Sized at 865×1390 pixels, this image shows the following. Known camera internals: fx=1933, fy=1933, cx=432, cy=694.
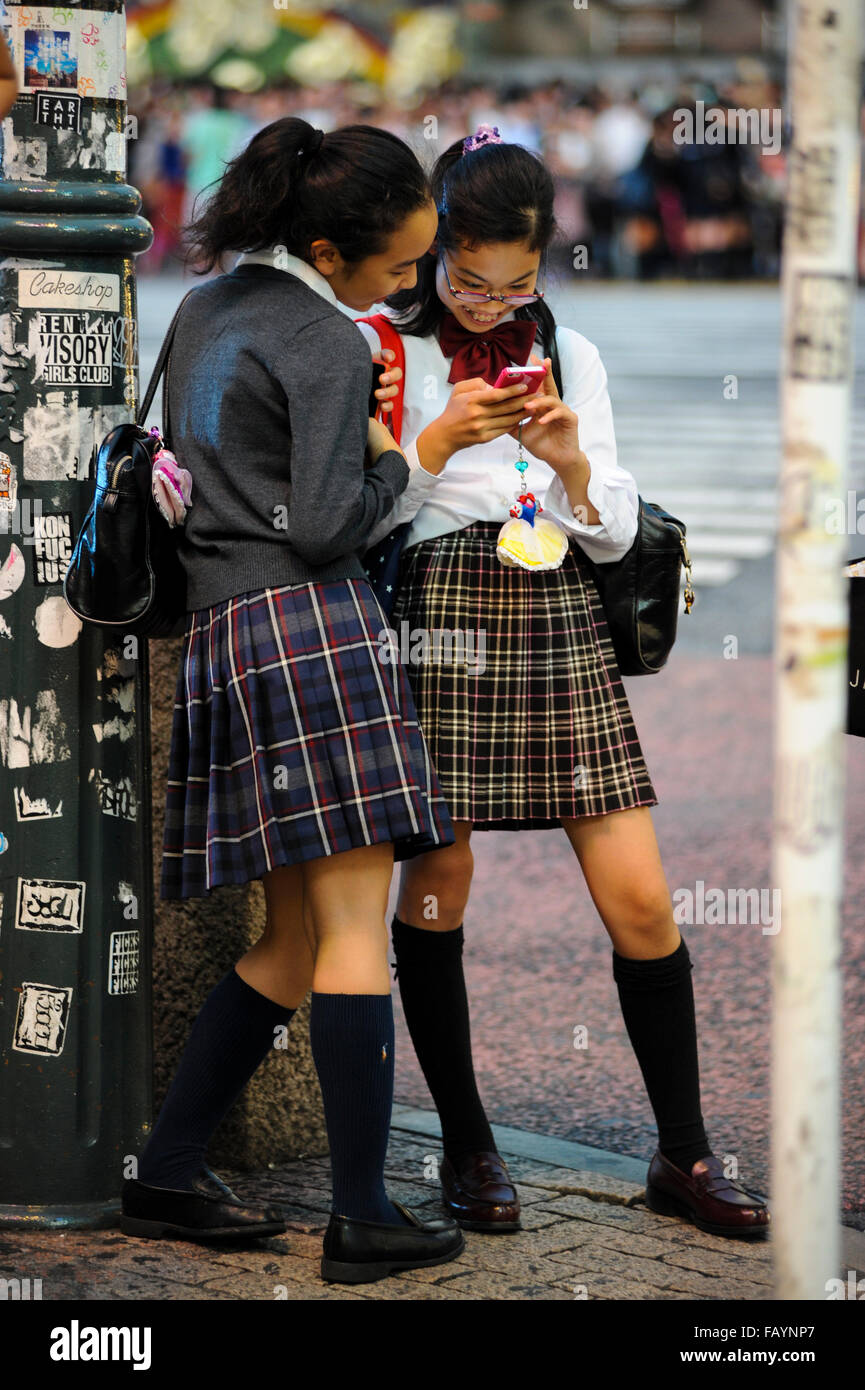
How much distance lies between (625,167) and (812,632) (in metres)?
25.9

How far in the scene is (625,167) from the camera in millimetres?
26938

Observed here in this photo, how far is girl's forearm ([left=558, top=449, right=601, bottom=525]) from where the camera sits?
334 centimetres

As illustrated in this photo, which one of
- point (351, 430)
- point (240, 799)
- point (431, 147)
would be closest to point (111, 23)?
point (431, 147)

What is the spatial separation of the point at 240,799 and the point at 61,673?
49 cm

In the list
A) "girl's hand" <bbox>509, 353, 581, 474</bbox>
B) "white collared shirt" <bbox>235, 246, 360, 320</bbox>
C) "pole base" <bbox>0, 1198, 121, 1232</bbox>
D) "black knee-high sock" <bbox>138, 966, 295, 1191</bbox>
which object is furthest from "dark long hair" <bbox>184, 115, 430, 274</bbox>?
"pole base" <bbox>0, 1198, 121, 1232</bbox>

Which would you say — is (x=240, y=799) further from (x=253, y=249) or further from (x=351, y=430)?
(x=253, y=249)

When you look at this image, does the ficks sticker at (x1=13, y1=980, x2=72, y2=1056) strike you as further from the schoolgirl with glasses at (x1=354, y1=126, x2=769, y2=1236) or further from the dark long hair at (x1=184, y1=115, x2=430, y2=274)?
the dark long hair at (x1=184, y1=115, x2=430, y2=274)

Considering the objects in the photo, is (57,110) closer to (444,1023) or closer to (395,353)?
(395,353)

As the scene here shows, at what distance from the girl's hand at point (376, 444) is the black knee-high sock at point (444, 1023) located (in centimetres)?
89

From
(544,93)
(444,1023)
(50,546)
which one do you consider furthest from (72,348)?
(544,93)

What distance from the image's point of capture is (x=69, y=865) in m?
3.44

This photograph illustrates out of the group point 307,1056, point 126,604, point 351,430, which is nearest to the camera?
point 351,430

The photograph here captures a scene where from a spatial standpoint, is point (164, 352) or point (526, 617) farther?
point (526, 617)

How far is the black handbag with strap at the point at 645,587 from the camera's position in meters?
3.52
